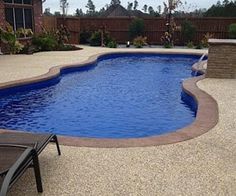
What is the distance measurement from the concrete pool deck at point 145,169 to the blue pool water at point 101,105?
1922mm

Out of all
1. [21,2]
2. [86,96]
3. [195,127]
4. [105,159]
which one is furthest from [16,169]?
[21,2]

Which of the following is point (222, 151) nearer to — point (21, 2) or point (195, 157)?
point (195, 157)

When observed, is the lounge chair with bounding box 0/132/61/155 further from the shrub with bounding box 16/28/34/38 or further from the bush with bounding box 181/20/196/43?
the bush with bounding box 181/20/196/43

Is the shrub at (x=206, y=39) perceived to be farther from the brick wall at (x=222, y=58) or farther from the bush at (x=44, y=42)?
the brick wall at (x=222, y=58)

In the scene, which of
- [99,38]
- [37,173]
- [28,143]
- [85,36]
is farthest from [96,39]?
[37,173]

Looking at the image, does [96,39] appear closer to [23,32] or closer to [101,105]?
[23,32]

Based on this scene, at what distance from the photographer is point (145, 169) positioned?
13.5 feet

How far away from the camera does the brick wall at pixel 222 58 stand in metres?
9.92

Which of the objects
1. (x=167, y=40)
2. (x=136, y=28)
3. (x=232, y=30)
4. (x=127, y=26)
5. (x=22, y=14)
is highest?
(x=22, y=14)

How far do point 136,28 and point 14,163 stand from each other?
67.4 feet

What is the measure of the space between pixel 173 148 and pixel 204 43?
57.1 feet

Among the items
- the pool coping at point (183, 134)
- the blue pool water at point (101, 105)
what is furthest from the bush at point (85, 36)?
the pool coping at point (183, 134)

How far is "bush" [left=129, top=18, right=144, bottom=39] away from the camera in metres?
22.6

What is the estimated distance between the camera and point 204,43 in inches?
823
